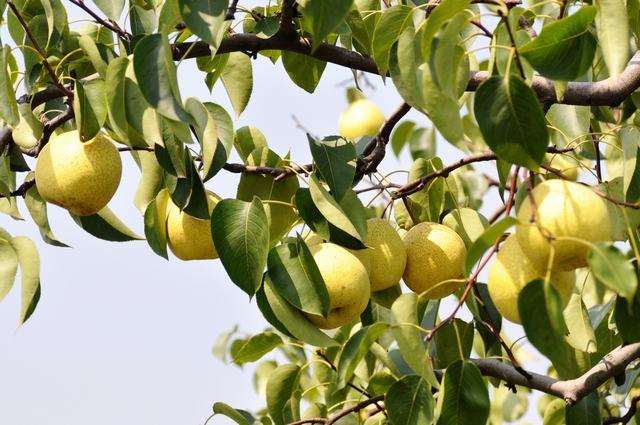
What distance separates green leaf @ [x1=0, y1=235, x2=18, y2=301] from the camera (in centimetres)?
207

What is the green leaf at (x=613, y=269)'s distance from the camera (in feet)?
3.80

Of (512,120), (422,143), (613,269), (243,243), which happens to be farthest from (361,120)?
(613,269)

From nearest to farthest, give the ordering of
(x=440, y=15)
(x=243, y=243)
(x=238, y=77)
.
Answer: (x=440, y=15) < (x=243, y=243) < (x=238, y=77)

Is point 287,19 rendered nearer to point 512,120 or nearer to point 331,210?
point 331,210

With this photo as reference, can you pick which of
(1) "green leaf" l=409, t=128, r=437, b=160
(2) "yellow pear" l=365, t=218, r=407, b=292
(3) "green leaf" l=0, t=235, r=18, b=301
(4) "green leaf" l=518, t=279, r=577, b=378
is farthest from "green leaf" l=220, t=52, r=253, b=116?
(1) "green leaf" l=409, t=128, r=437, b=160

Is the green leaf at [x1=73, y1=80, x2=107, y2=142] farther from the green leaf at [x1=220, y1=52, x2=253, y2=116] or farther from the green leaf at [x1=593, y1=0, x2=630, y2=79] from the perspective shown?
the green leaf at [x1=593, y1=0, x2=630, y2=79]

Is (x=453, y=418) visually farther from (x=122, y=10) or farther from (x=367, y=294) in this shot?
(x=122, y=10)

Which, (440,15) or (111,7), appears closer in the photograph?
(440,15)

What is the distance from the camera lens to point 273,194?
6.83 feet

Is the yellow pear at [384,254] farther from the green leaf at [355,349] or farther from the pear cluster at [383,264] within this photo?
the green leaf at [355,349]

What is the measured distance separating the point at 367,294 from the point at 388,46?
16.4 inches

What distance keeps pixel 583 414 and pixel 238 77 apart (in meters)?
0.95

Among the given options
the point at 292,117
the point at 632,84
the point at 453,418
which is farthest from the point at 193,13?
the point at 292,117

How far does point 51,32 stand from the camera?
1941 millimetres
